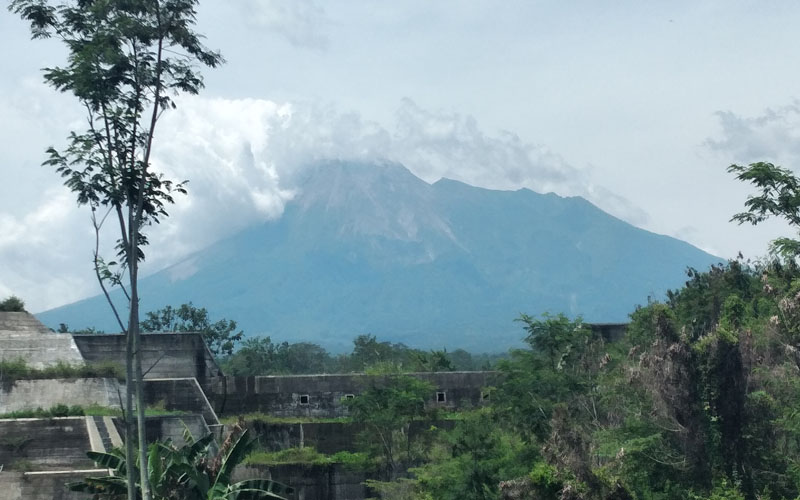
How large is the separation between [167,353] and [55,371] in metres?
7.58

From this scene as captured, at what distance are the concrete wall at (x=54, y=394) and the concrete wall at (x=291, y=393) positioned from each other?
8484 mm

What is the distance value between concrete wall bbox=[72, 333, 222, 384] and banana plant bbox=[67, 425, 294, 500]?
47.6 ft

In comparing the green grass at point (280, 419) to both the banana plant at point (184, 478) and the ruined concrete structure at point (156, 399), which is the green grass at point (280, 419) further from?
the banana plant at point (184, 478)

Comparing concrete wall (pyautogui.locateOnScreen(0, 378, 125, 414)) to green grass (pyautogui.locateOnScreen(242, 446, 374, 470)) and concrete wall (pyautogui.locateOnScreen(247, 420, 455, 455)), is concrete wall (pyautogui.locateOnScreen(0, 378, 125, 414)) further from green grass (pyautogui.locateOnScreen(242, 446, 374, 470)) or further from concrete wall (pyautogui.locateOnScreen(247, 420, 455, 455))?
concrete wall (pyautogui.locateOnScreen(247, 420, 455, 455))

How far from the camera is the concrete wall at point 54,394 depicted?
35.9m

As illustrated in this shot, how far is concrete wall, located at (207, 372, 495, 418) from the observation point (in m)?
45.0

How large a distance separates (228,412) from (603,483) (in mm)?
22862

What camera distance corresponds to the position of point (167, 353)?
44.3 metres

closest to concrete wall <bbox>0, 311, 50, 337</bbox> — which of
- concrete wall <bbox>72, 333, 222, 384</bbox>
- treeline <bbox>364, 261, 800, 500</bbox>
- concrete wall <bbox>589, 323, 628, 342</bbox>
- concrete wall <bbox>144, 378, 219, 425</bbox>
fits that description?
concrete wall <bbox>72, 333, 222, 384</bbox>

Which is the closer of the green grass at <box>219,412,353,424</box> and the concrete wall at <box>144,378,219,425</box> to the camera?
the concrete wall at <box>144,378,219,425</box>

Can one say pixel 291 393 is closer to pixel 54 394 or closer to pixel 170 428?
pixel 170 428

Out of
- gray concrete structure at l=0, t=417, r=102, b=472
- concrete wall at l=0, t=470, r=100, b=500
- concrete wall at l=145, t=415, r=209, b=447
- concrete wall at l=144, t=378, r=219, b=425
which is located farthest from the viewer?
concrete wall at l=144, t=378, r=219, b=425

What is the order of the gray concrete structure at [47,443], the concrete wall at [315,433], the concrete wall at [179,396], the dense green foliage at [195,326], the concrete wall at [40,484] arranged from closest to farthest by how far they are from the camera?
the concrete wall at [40,484], the gray concrete structure at [47,443], the concrete wall at [179,396], the concrete wall at [315,433], the dense green foliage at [195,326]

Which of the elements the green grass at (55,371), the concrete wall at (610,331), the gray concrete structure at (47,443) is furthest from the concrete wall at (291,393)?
the gray concrete structure at (47,443)
